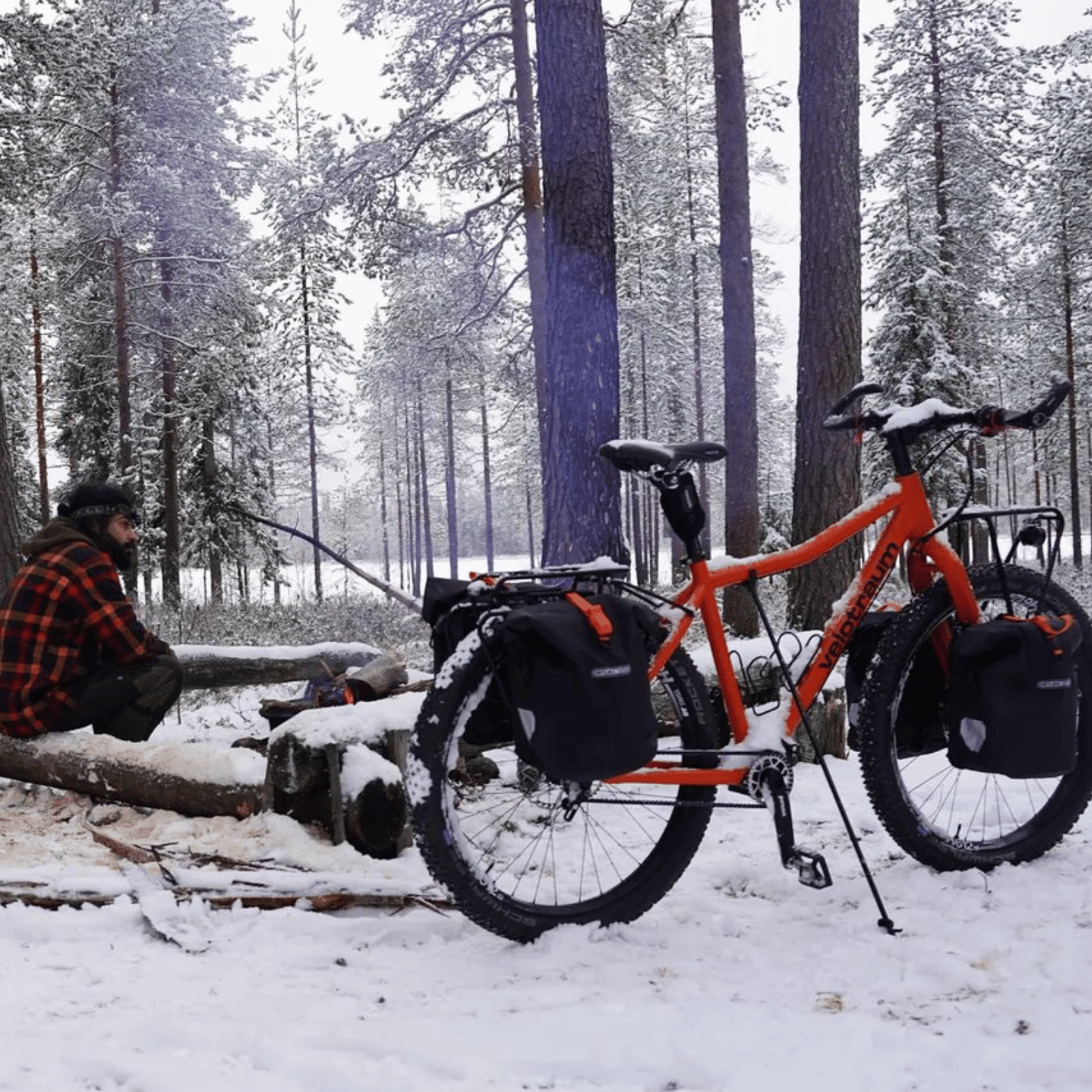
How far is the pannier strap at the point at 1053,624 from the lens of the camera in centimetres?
337

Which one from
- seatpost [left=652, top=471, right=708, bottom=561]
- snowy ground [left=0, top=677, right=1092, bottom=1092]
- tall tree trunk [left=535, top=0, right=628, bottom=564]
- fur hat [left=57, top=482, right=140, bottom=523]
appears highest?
tall tree trunk [left=535, top=0, right=628, bottom=564]

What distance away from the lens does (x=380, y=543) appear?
9325cm

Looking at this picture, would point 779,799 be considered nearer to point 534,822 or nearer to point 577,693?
point 577,693

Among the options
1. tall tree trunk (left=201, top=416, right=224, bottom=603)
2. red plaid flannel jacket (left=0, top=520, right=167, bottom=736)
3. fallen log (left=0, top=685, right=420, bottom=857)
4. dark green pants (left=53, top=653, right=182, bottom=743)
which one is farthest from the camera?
tall tree trunk (left=201, top=416, right=224, bottom=603)

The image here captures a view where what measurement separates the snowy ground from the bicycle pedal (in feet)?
0.35

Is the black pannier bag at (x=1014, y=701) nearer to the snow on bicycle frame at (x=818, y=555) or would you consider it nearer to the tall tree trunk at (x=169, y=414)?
the snow on bicycle frame at (x=818, y=555)

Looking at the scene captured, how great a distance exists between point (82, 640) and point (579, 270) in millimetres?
3323

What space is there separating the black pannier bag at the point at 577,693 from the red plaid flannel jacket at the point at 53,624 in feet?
8.92

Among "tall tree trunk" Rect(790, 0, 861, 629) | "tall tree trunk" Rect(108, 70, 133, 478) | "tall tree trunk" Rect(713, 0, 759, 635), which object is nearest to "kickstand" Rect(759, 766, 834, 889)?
"tall tree trunk" Rect(790, 0, 861, 629)

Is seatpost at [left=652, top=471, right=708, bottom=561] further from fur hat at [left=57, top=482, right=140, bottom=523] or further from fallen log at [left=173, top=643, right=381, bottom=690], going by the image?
fallen log at [left=173, top=643, right=381, bottom=690]

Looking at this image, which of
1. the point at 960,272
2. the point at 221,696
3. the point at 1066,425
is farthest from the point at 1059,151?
the point at 221,696

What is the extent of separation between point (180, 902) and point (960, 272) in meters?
24.1

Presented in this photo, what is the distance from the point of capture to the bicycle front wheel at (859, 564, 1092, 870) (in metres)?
3.40

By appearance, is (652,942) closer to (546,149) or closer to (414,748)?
(414,748)
